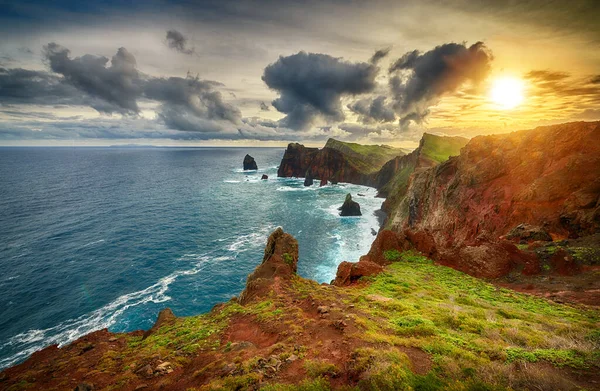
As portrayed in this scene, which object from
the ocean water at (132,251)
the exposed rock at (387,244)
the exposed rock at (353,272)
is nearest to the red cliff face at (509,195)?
the exposed rock at (387,244)

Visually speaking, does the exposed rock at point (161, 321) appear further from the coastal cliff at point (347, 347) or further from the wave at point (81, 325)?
the wave at point (81, 325)

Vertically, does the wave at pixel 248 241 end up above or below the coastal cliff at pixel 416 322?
below

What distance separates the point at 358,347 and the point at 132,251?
61435mm

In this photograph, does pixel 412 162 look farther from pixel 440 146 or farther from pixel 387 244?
pixel 387 244

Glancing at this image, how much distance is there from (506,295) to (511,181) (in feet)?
93.0

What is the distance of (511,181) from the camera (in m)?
40.8

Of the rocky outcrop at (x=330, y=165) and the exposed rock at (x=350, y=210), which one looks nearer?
the exposed rock at (x=350, y=210)

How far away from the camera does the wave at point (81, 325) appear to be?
32.0m

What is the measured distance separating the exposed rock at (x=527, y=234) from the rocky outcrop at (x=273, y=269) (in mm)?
27909

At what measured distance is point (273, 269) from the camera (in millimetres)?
25266

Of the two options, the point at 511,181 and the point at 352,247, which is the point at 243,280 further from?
the point at 511,181

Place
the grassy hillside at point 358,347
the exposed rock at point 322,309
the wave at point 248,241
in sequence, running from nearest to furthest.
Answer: the grassy hillside at point 358,347 → the exposed rock at point 322,309 → the wave at point 248,241

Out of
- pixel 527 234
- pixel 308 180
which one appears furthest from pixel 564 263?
pixel 308 180

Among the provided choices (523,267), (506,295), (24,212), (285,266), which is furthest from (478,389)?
(24,212)
